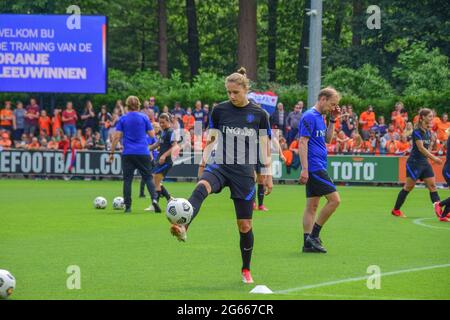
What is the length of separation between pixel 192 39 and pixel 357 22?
448 inches

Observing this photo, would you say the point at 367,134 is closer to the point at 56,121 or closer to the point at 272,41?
the point at 56,121

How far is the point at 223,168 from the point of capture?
10711 mm

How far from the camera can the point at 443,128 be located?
33.2 metres

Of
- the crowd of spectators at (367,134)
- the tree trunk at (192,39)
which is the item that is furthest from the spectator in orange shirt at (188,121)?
the tree trunk at (192,39)

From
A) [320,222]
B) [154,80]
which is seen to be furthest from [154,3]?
[320,222]

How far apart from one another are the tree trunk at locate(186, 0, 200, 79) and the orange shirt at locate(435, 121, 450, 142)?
84.5ft

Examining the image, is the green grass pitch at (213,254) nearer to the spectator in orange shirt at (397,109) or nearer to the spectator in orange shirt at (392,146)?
the spectator in orange shirt at (392,146)

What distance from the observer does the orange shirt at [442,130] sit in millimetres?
32772

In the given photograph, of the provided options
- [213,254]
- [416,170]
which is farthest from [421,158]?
[213,254]

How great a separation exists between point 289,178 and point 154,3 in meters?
27.6

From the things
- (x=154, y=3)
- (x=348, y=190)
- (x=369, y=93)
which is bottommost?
(x=348, y=190)

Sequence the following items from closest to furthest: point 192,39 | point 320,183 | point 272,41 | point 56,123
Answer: point 320,183, point 56,123, point 192,39, point 272,41

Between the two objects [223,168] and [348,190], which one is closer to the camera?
[223,168]
